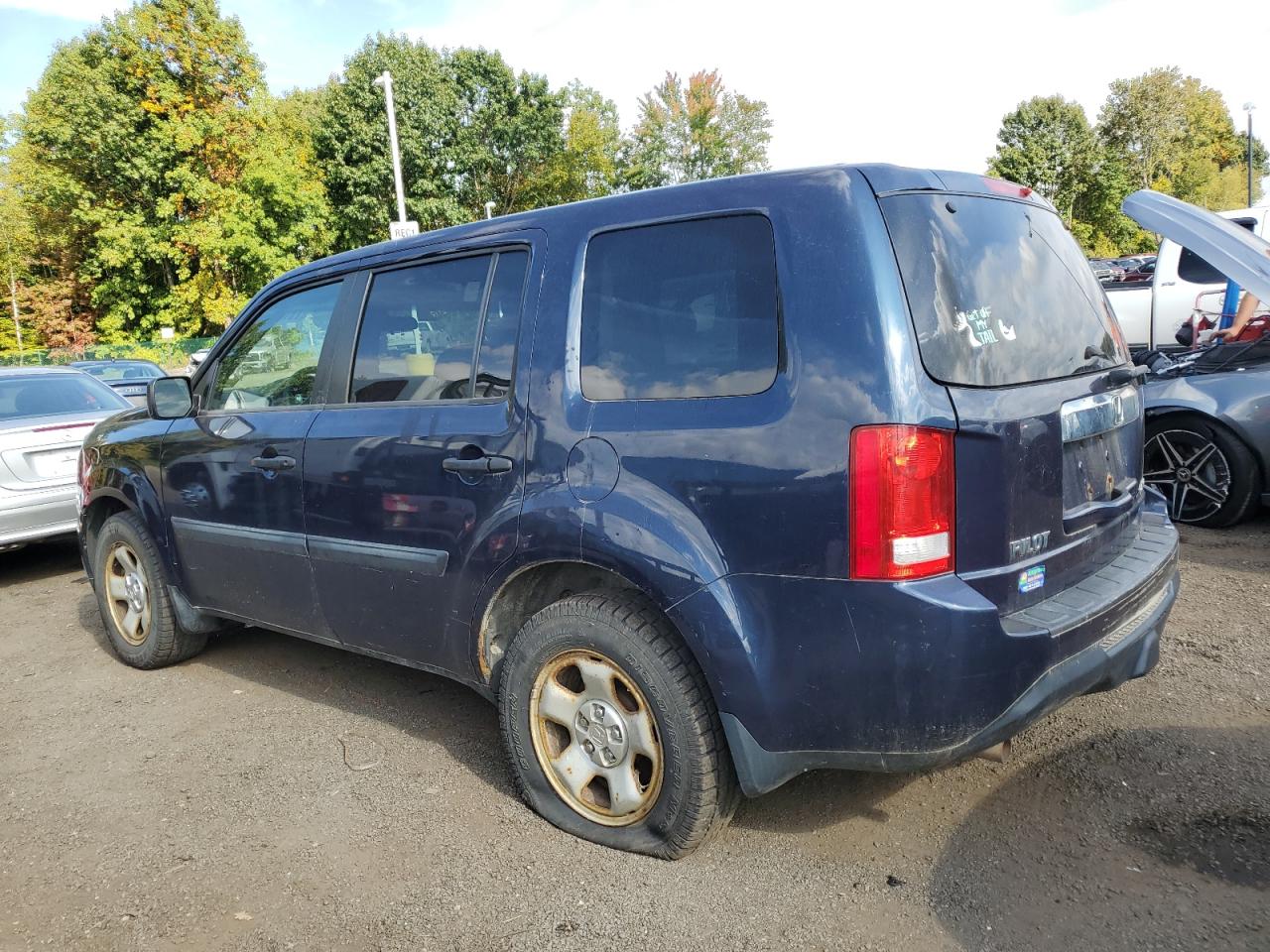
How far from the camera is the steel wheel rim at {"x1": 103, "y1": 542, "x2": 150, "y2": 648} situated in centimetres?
486

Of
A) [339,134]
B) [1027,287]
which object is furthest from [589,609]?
[339,134]

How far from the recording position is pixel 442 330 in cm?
340

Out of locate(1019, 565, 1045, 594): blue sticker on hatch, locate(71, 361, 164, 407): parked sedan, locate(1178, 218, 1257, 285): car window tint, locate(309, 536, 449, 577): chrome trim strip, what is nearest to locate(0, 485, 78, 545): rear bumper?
locate(309, 536, 449, 577): chrome trim strip

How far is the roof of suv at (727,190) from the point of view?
255cm

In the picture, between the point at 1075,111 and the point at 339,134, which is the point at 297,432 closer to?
the point at 339,134

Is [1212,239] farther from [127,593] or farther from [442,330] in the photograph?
[127,593]

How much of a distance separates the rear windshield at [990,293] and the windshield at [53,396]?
709 cm

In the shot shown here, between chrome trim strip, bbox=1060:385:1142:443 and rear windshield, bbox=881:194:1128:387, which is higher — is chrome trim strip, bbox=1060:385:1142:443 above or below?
below

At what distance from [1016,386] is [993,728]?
89 centimetres

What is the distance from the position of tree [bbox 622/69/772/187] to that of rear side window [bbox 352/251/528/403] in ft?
202

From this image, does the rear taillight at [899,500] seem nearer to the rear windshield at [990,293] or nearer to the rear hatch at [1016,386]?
the rear hatch at [1016,386]

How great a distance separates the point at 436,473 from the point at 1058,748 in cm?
240

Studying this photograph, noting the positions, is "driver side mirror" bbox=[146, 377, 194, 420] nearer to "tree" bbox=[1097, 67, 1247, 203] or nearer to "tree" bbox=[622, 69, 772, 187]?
"tree" bbox=[1097, 67, 1247, 203]

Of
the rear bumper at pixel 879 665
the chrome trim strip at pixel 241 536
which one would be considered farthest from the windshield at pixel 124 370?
the rear bumper at pixel 879 665
